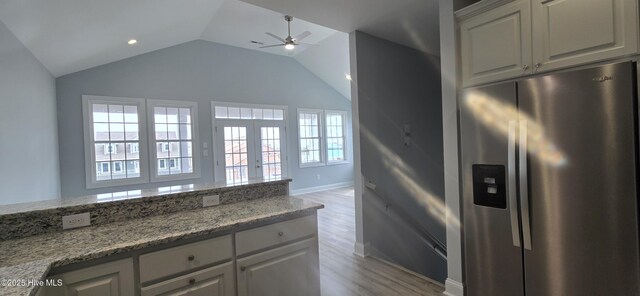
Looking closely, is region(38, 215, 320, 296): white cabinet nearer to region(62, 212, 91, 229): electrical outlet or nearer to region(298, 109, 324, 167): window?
region(62, 212, 91, 229): electrical outlet

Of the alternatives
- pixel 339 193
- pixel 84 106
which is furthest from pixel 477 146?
pixel 84 106

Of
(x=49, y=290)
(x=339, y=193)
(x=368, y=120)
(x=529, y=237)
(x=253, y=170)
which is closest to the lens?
(x=49, y=290)

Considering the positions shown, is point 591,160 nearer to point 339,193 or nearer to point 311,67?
point 339,193

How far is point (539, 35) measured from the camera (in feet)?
5.76

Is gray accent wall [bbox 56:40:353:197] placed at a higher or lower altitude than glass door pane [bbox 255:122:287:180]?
higher

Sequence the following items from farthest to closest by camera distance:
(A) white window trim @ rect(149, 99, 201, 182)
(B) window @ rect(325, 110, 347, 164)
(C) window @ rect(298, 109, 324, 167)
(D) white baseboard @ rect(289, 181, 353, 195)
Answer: (B) window @ rect(325, 110, 347, 164) → (C) window @ rect(298, 109, 324, 167) → (D) white baseboard @ rect(289, 181, 353, 195) → (A) white window trim @ rect(149, 99, 201, 182)

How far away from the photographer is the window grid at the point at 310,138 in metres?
7.79

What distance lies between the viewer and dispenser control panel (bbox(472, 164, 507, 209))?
6.08ft

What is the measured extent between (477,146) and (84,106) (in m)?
6.07

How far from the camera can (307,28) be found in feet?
18.4

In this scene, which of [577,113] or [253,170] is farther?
[253,170]

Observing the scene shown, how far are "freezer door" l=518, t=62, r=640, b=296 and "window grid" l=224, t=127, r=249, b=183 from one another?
5834 millimetres

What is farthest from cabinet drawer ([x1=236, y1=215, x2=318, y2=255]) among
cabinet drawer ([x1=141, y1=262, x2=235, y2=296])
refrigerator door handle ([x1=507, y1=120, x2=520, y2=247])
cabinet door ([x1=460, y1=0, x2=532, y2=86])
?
cabinet door ([x1=460, y1=0, x2=532, y2=86])

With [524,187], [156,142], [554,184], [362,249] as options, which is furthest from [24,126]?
[554,184]
